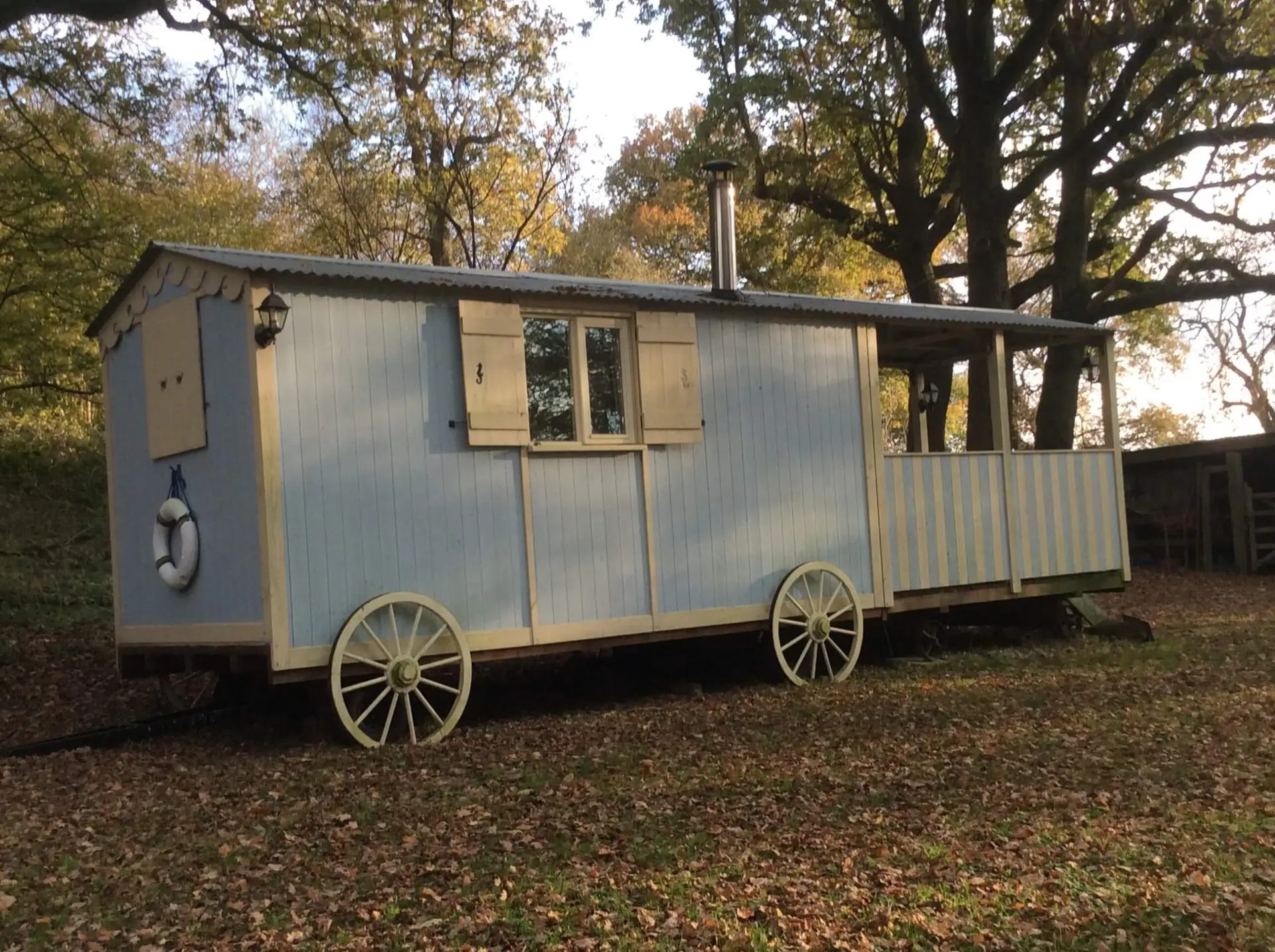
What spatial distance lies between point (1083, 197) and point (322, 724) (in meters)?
12.6

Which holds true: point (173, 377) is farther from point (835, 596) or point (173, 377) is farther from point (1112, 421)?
point (1112, 421)

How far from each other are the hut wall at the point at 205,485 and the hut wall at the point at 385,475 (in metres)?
0.29

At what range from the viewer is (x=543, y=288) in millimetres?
8195

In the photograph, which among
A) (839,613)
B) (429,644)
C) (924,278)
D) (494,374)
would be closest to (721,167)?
(494,374)

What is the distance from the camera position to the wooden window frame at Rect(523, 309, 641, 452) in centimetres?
834

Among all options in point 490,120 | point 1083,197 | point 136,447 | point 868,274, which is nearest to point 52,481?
point 490,120

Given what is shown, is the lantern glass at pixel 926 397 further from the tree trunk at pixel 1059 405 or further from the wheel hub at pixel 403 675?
the wheel hub at pixel 403 675

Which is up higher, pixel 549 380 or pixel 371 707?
pixel 549 380

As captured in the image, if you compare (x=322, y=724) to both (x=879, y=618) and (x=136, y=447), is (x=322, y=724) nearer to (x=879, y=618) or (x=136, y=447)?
(x=136, y=447)

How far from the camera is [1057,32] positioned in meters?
15.6

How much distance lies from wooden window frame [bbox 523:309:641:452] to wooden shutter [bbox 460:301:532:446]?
0.56ft

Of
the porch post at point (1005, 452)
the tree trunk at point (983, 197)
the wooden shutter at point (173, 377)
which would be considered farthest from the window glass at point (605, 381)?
the tree trunk at point (983, 197)

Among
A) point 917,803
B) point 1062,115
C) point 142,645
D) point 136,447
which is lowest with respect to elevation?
point 917,803

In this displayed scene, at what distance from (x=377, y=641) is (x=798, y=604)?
11.5 ft
